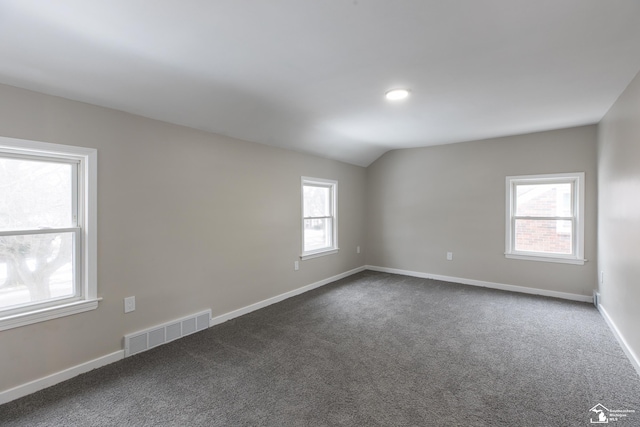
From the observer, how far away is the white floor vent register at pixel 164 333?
106 inches

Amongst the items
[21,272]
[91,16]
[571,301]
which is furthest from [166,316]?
[571,301]

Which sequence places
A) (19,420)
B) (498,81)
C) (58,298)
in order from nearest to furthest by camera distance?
(19,420) → (58,298) → (498,81)

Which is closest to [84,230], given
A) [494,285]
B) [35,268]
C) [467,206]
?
[35,268]

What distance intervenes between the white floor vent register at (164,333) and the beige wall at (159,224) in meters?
0.07

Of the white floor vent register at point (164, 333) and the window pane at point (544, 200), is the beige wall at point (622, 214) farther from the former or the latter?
the white floor vent register at point (164, 333)

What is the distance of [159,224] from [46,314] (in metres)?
1.05

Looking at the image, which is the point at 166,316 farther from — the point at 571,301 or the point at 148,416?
the point at 571,301

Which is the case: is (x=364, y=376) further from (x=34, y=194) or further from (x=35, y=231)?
(x=34, y=194)

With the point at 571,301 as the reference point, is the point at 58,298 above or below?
above

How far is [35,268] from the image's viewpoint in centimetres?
229

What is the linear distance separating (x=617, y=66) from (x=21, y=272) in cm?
476

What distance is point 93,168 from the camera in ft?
8.05

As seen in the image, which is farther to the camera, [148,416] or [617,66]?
[617,66]

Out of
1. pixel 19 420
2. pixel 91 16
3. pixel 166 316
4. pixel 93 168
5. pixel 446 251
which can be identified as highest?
pixel 91 16
